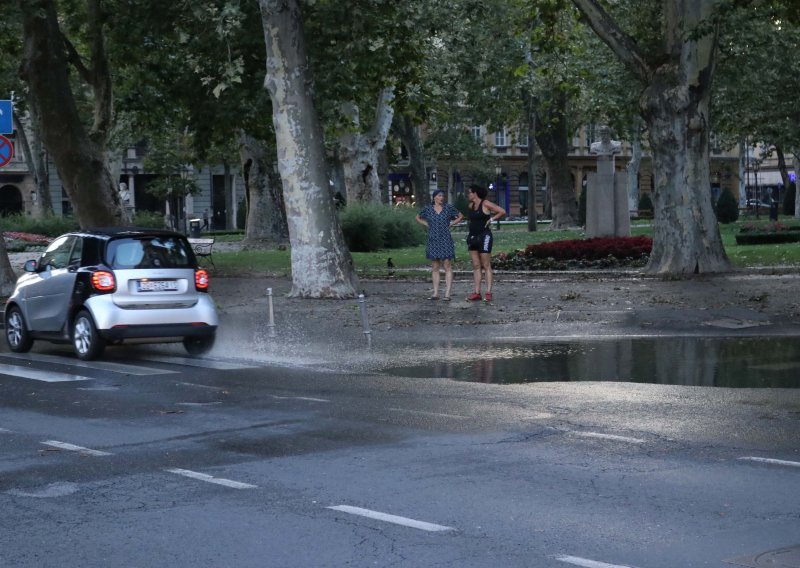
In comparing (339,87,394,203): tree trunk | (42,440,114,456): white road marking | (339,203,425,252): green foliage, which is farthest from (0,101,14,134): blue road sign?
(339,87,394,203): tree trunk

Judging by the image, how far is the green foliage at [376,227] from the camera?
1724 inches

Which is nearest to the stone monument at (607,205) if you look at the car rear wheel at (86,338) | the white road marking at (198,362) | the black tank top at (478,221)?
the black tank top at (478,221)

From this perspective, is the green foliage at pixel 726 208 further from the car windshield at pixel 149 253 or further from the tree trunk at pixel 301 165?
the car windshield at pixel 149 253

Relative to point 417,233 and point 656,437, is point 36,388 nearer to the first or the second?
point 656,437

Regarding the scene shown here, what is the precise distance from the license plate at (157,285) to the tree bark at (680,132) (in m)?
12.2

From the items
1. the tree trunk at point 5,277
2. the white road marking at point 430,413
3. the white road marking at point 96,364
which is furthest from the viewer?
the tree trunk at point 5,277

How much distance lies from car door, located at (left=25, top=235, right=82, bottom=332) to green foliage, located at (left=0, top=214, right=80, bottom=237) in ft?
127

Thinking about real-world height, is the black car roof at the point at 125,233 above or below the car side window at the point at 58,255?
above

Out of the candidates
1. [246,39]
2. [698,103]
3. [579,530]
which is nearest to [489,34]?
[246,39]

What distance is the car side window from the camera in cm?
1770

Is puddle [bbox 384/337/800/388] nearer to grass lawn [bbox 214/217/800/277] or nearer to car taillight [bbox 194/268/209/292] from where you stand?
car taillight [bbox 194/268/209/292]

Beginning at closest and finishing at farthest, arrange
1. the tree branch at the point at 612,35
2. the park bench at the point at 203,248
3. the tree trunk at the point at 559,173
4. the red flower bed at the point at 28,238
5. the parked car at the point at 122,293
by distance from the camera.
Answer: the parked car at the point at 122,293 → the tree branch at the point at 612,35 → the park bench at the point at 203,248 → the red flower bed at the point at 28,238 → the tree trunk at the point at 559,173

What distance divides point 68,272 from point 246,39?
1382 cm

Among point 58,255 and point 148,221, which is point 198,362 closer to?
point 58,255
